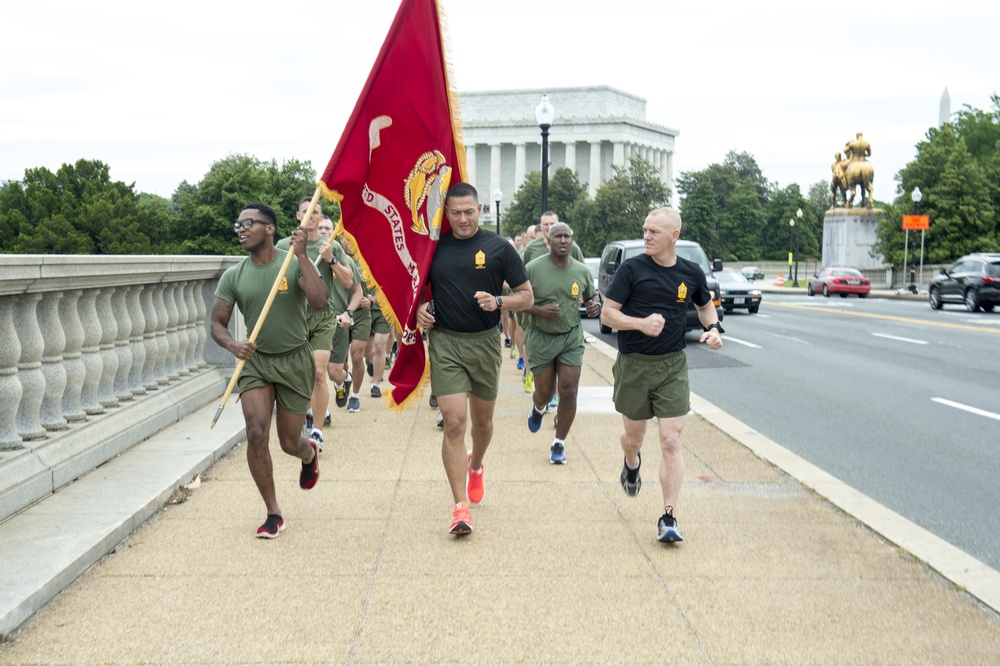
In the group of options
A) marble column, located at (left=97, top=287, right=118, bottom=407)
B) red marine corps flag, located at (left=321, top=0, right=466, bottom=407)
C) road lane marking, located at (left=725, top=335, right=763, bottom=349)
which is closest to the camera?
red marine corps flag, located at (left=321, top=0, right=466, bottom=407)

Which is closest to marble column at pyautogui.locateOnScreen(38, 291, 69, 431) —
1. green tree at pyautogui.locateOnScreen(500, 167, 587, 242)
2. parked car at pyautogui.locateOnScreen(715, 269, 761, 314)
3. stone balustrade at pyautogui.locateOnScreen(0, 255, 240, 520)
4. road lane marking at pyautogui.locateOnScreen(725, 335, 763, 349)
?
stone balustrade at pyautogui.locateOnScreen(0, 255, 240, 520)

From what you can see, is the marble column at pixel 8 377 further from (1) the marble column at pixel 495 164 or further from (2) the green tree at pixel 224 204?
(1) the marble column at pixel 495 164

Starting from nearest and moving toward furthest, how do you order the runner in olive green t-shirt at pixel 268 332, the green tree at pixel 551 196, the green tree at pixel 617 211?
the runner in olive green t-shirt at pixel 268 332, the green tree at pixel 617 211, the green tree at pixel 551 196

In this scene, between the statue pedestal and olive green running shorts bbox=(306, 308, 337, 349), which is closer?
olive green running shorts bbox=(306, 308, 337, 349)

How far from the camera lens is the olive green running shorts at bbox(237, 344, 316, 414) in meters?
6.12

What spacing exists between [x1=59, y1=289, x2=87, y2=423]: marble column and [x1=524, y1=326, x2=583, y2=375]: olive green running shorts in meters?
3.61

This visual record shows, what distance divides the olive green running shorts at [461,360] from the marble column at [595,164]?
13704 centimetres

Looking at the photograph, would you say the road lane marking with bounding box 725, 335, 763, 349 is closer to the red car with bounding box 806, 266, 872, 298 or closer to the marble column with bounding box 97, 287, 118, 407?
the marble column with bounding box 97, 287, 118, 407

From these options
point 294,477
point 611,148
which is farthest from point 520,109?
point 294,477

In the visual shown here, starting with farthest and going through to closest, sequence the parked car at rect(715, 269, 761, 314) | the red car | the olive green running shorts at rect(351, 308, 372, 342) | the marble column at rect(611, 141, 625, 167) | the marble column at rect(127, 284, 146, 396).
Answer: the marble column at rect(611, 141, 625, 167), the red car, the parked car at rect(715, 269, 761, 314), the olive green running shorts at rect(351, 308, 372, 342), the marble column at rect(127, 284, 146, 396)

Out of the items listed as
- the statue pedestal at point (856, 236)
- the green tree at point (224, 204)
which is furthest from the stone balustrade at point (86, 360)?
the green tree at point (224, 204)

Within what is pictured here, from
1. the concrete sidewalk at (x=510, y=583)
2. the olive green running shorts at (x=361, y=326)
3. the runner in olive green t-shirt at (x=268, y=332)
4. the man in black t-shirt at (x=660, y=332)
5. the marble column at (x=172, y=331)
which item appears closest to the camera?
the concrete sidewalk at (x=510, y=583)

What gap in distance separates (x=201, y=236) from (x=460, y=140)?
86.0 metres

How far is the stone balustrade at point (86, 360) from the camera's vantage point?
6.04 m
